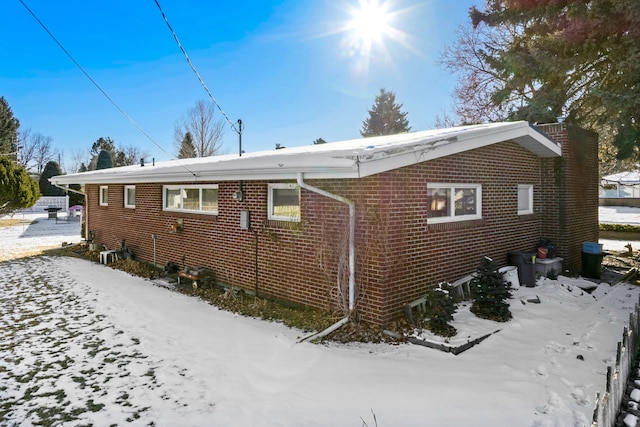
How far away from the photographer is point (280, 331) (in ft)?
19.0

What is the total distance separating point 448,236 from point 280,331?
135 inches

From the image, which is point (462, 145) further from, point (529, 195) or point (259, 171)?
point (529, 195)

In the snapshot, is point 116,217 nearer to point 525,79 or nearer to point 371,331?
point 371,331

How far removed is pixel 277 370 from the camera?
4523 mm

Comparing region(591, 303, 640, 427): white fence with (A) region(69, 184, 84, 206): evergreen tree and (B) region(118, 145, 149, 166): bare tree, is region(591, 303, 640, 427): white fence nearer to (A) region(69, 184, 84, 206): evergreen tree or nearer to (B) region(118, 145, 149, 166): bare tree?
(A) region(69, 184, 84, 206): evergreen tree

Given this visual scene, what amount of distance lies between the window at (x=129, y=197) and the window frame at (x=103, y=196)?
1.63m

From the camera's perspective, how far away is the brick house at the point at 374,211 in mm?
5723

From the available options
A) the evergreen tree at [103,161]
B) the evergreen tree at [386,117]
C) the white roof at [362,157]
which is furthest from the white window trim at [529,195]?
the evergreen tree at [103,161]

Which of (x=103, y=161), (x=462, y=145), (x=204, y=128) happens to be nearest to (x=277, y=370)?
(x=462, y=145)

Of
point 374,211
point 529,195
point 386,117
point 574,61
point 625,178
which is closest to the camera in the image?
point 374,211

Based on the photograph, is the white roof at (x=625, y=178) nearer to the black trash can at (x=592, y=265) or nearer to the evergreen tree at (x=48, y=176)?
the black trash can at (x=592, y=265)

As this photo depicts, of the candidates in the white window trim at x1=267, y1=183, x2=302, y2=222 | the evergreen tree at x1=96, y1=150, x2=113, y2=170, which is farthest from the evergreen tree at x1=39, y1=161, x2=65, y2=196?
the white window trim at x1=267, y1=183, x2=302, y2=222

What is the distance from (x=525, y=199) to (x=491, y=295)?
4322mm

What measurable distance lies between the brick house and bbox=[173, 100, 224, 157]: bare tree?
26.5 metres
